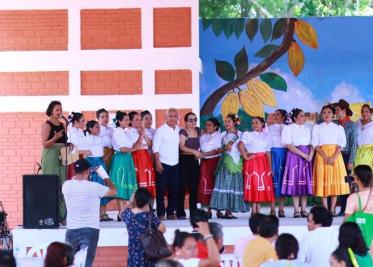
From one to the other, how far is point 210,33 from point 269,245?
336 inches

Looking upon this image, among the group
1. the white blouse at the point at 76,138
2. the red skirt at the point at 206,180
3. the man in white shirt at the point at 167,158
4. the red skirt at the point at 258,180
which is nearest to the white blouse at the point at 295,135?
the red skirt at the point at 258,180

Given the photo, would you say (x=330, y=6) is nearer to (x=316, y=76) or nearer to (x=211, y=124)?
(x=316, y=76)

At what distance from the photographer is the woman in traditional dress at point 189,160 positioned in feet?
40.4

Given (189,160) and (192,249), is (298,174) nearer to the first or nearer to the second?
(189,160)

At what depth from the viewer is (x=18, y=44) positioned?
1472 cm

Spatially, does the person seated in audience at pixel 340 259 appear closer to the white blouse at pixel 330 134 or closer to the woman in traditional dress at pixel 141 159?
the white blouse at pixel 330 134

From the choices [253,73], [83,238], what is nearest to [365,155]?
[253,73]

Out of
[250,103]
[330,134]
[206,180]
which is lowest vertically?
[206,180]

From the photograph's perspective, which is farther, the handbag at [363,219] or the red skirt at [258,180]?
the red skirt at [258,180]

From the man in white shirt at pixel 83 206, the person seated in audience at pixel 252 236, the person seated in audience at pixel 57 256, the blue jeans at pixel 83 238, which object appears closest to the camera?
the person seated in audience at pixel 57 256

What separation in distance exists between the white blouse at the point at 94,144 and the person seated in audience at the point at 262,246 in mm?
4524

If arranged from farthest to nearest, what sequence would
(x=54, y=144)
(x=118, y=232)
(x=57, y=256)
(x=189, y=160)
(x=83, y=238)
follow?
(x=189, y=160)
(x=54, y=144)
(x=118, y=232)
(x=83, y=238)
(x=57, y=256)

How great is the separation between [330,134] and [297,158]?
53cm

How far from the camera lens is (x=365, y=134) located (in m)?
12.5
